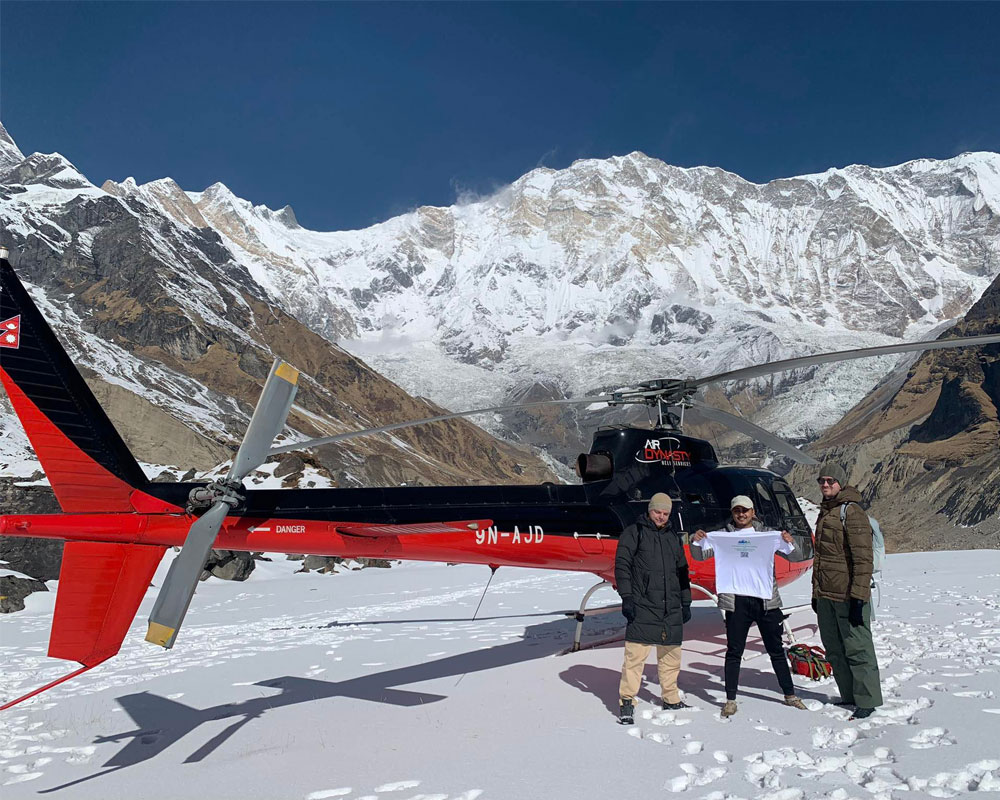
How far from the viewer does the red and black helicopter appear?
20.7 ft

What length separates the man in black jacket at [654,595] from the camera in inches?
254

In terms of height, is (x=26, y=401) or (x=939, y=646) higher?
(x=26, y=401)

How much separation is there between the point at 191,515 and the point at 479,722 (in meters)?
3.17

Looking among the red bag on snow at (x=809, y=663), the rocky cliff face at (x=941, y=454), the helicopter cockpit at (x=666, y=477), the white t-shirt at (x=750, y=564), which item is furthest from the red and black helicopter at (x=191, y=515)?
the rocky cliff face at (x=941, y=454)

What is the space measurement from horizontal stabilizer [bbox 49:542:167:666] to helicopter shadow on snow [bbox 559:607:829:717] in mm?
4292

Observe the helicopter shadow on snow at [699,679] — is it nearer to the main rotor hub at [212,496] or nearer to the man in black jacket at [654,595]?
the man in black jacket at [654,595]

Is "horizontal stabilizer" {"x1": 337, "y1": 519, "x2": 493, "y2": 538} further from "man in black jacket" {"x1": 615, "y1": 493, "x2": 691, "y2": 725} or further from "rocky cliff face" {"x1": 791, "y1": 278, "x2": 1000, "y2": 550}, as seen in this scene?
"rocky cliff face" {"x1": 791, "y1": 278, "x2": 1000, "y2": 550}

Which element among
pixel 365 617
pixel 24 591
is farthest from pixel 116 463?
pixel 24 591

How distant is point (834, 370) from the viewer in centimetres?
18188

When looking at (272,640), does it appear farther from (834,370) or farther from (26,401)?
(834,370)

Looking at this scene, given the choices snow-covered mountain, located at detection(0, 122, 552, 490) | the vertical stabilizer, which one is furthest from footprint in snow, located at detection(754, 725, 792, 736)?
snow-covered mountain, located at detection(0, 122, 552, 490)

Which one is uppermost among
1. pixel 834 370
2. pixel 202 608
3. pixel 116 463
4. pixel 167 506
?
pixel 834 370

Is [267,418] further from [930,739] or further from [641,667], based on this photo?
[930,739]

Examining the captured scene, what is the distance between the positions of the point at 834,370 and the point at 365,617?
188676mm
